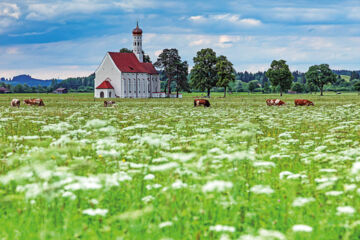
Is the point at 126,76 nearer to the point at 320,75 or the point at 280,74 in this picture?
the point at 280,74

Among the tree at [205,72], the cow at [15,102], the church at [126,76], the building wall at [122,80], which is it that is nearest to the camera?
the cow at [15,102]

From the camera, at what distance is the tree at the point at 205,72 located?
314ft

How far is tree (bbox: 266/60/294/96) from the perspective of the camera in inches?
4208

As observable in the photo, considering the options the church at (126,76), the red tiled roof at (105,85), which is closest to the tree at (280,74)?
the church at (126,76)

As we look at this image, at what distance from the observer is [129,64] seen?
114 m

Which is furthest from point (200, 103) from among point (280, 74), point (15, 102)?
point (280, 74)

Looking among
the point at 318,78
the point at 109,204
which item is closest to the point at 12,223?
the point at 109,204

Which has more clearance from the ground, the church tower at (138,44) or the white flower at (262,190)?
the church tower at (138,44)

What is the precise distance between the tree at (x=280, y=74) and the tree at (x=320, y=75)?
21.4m

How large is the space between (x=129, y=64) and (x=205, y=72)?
99.0 feet

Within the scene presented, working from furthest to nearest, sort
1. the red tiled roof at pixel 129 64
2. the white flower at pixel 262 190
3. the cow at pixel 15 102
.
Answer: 1. the red tiled roof at pixel 129 64
2. the cow at pixel 15 102
3. the white flower at pixel 262 190

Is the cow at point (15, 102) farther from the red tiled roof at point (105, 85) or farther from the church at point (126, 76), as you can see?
the red tiled roof at point (105, 85)

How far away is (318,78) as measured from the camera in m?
125

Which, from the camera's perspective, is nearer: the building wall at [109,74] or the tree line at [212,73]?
the tree line at [212,73]
